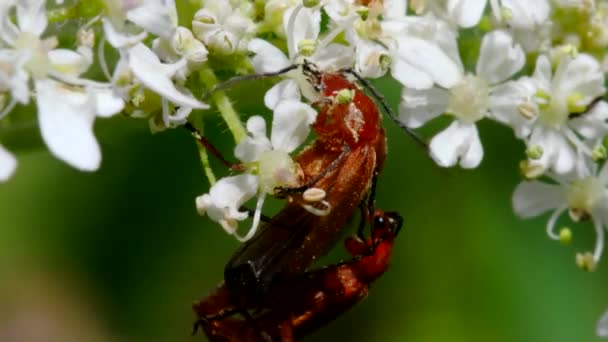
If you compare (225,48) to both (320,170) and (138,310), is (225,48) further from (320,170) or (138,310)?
(138,310)

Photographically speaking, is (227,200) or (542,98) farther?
(542,98)

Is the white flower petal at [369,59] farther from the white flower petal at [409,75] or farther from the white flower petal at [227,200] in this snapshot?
the white flower petal at [227,200]

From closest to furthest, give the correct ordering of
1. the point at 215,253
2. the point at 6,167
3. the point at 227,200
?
the point at 6,167 → the point at 227,200 → the point at 215,253

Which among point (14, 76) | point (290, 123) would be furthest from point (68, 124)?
point (290, 123)

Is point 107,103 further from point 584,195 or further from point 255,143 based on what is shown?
point 584,195

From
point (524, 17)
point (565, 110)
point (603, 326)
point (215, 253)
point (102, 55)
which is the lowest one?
point (215, 253)

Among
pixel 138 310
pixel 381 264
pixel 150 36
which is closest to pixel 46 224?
pixel 138 310

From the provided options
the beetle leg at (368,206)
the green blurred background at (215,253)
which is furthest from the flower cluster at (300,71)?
the green blurred background at (215,253)

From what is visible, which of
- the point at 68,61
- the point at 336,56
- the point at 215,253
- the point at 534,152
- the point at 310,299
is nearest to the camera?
the point at 68,61

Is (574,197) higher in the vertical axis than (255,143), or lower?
lower
